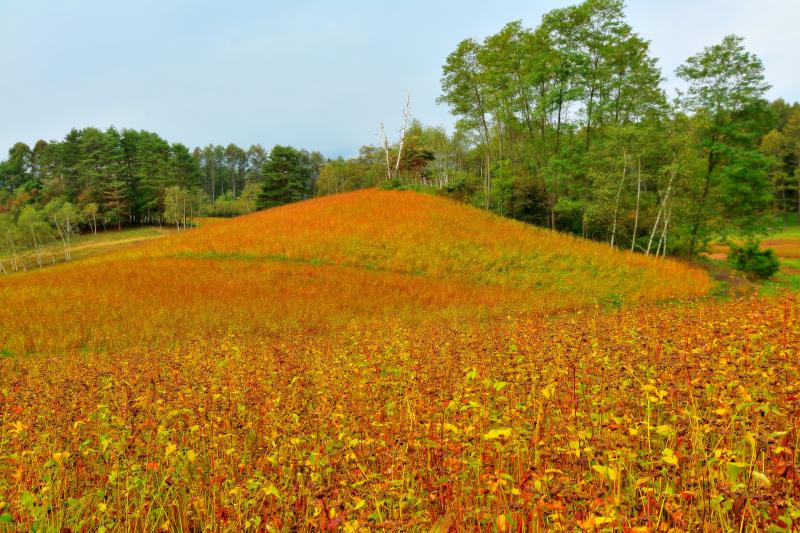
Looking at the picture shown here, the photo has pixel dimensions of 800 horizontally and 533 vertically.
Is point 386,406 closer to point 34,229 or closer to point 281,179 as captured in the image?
point 281,179

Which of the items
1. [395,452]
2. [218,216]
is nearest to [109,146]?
[218,216]

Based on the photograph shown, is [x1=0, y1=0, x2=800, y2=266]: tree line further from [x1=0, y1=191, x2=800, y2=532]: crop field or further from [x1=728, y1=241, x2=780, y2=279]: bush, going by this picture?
[x1=0, y1=191, x2=800, y2=532]: crop field

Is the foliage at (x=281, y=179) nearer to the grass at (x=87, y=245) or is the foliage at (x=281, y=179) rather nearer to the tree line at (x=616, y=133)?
the grass at (x=87, y=245)

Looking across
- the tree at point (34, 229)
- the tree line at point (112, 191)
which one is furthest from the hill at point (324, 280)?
the tree at point (34, 229)

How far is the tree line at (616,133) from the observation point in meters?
24.5

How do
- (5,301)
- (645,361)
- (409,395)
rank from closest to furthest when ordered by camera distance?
(409,395) < (645,361) < (5,301)

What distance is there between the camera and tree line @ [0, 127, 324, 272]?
187 feet

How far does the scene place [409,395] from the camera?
424 cm

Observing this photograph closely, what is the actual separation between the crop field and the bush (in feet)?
30.1

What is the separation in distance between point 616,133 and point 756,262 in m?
10.6

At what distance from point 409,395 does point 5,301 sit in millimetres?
16632

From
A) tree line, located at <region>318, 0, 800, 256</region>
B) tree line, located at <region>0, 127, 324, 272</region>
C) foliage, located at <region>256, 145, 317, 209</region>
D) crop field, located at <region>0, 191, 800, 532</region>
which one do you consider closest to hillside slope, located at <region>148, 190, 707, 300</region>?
crop field, located at <region>0, 191, 800, 532</region>

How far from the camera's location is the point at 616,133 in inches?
950

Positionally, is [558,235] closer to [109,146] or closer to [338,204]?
[338,204]
